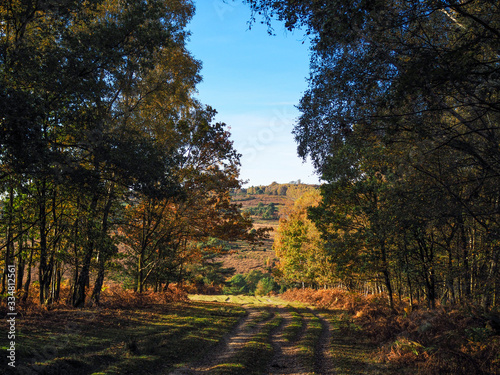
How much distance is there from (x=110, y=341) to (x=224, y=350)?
395 cm

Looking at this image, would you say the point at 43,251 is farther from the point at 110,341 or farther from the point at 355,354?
the point at 355,354

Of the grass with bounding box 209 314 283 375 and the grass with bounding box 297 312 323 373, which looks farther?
the grass with bounding box 297 312 323 373

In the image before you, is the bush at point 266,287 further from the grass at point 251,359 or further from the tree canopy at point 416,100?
the tree canopy at point 416,100

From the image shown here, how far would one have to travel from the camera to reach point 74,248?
1485 cm

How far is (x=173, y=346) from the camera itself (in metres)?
10.4

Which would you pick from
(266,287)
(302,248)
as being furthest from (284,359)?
(266,287)

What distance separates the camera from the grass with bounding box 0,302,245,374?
735 centimetres

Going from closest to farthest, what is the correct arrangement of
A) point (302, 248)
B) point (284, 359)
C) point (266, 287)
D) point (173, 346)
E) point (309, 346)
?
point (284, 359)
point (173, 346)
point (309, 346)
point (302, 248)
point (266, 287)

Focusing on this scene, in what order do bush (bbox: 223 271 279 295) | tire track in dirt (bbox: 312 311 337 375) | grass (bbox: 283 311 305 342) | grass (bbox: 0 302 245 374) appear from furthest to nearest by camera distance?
bush (bbox: 223 271 279 295), grass (bbox: 283 311 305 342), tire track in dirt (bbox: 312 311 337 375), grass (bbox: 0 302 245 374)

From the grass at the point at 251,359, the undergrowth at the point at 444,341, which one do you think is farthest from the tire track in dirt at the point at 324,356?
the undergrowth at the point at 444,341

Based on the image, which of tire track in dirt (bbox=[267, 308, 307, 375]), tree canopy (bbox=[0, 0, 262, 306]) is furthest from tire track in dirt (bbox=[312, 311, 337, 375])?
tree canopy (bbox=[0, 0, 262, 306])

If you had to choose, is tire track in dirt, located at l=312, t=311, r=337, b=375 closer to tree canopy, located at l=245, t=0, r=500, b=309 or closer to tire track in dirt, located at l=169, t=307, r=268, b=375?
tire track in dirt, located at l=169, t=307, r=268, b=375

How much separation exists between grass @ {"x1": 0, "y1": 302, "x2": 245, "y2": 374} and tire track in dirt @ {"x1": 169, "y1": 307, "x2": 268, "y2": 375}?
0.37 meters

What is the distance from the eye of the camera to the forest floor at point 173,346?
7758 mm
